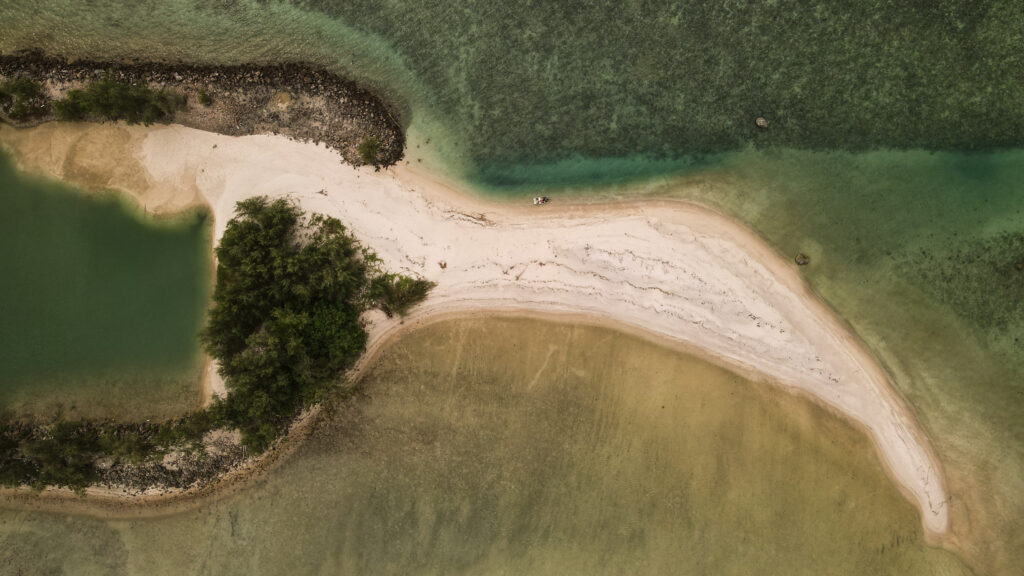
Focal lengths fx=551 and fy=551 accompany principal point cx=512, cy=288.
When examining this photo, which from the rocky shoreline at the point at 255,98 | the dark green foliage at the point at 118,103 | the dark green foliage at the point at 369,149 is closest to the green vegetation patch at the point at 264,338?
the dark green foliage at the point at 369,149

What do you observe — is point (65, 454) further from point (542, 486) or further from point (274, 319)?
point (542, 486)

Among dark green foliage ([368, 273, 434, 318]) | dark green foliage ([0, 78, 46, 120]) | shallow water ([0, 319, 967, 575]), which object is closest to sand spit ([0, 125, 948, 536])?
dark green foliage ([368, 273, 434, 318])

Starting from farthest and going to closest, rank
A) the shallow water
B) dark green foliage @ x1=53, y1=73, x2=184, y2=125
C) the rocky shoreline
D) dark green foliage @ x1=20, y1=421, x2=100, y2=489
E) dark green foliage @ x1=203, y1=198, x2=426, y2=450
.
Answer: the rocky shoreline → dark green foliage @ x1=53, y1=73, x2=184, y2=125 → the shallow water → dark green foliage @ x1=20, y1=421, x2=100, y2=489 → dark green foliage @ x1=203, y1=198, x2=426, y2=450

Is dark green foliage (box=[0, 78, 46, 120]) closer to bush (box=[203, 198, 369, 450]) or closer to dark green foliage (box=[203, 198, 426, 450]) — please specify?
bush (box=[203, 198, 369, 450])

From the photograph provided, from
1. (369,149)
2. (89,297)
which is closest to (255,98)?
(369,149)

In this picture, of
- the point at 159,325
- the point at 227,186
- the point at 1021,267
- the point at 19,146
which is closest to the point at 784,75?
the point at 1021,267

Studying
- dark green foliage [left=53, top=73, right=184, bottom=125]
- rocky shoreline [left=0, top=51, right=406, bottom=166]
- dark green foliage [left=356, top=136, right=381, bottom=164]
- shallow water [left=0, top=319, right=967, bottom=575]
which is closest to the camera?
shallow water [left=0, top=319, right=967, bottom=575]
